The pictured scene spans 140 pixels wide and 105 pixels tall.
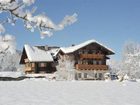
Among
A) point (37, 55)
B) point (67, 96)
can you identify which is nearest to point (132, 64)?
point (37, 55)

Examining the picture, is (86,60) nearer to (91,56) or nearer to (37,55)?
(91,56)

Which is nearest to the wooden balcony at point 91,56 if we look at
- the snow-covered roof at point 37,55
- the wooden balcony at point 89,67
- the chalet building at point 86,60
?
the chalet building at point 86,60

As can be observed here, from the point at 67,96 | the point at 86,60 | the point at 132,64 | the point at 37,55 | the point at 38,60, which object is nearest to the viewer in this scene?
the point at 67,96

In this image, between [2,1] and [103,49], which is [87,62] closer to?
[103,49]

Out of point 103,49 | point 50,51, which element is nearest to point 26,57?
point 50,51

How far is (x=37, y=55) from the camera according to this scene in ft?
229

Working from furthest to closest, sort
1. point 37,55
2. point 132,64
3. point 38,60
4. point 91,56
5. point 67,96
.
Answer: point 132,64 < point 37,55 < point 38,60 < point 91,56 < point 67,96

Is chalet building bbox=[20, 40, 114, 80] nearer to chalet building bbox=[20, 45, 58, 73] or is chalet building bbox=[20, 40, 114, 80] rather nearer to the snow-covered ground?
chalet building bbox=[20, 45, 58, 73]

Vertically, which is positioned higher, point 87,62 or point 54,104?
point 87,62

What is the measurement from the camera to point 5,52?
5.17 metres

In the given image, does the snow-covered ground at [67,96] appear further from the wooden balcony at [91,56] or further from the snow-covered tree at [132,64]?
the snow-covered tree at [132,64]

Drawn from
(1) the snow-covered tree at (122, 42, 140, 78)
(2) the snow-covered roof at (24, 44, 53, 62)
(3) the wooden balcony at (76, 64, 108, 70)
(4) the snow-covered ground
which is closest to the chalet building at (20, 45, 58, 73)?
(2) the snow-covered roof at (24, 44, 53, 62)

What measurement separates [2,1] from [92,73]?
57.2 m

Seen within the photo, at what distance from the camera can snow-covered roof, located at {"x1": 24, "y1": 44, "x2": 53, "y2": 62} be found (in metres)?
68.3
